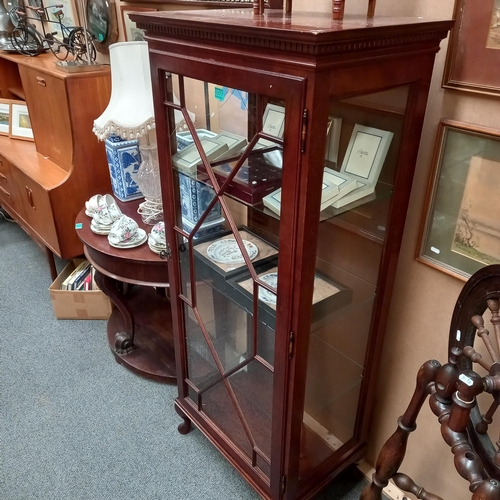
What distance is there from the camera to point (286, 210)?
2.71 ft

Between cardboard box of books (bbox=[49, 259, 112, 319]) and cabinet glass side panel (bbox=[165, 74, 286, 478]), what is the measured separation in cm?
90

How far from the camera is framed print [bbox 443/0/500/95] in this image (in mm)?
833

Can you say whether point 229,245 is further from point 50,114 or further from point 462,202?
point 50,114

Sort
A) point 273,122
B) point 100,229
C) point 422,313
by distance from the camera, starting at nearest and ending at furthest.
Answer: point 273,122 < point 422,313 < point 100,229

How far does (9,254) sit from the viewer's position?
2754 millimetres

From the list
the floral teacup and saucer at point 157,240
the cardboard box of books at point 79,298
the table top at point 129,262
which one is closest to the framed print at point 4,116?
the cardboard box of books at point 79,298

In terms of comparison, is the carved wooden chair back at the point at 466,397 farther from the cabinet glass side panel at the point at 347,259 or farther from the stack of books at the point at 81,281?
the stack of books at the point at 81,281

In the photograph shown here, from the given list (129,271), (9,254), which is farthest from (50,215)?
(9,254)

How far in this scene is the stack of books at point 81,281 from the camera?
2.17 metres

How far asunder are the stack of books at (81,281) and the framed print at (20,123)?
0.93 m

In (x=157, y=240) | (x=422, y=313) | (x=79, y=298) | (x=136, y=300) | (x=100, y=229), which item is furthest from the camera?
(x=136, y=300)

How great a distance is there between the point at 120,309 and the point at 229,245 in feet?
3.06

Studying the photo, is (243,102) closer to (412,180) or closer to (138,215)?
(412,180)

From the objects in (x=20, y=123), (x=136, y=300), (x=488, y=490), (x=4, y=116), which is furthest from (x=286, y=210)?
(x=4, y=116)
